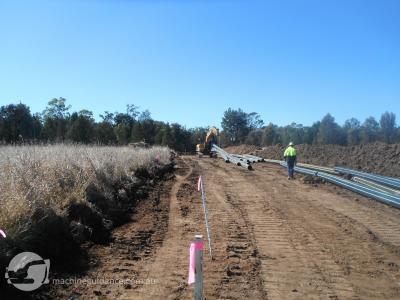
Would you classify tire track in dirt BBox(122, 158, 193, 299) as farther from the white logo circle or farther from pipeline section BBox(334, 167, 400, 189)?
pipeline section BBox(334, 167, 400, 189)

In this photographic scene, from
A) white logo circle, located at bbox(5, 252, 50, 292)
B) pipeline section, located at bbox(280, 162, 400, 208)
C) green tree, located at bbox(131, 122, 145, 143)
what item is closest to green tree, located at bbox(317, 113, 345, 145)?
green tree, located at bbox(131, 122, 145, 143)

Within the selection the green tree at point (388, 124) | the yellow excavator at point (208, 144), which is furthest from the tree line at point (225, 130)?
the yellow excavator at point (208, 144)

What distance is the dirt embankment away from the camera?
26.0 meters

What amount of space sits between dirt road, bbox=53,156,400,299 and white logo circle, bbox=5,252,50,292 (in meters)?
0.47

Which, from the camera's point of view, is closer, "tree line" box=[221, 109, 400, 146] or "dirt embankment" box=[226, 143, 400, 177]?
"dirt embankment" box=[226, 143, 400, 177]

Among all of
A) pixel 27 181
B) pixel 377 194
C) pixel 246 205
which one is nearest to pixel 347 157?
pixel 377 194

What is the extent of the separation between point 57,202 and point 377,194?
1188 cm

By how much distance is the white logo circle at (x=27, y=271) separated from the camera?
5.71m

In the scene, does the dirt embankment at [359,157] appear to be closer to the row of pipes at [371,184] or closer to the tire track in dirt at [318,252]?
the row of pipes at [371,184]

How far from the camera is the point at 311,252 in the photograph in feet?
28.1

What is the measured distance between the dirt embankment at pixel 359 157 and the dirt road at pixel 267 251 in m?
11.8

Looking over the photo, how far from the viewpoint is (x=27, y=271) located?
5.91 meters

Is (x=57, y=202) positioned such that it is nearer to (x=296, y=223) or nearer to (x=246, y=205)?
(x=296, y=223)

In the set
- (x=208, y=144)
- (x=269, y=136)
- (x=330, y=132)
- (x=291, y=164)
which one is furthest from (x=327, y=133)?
(x=291, y=164)
